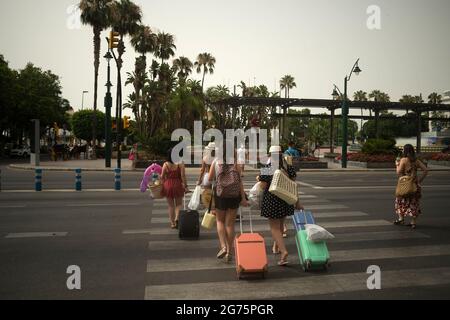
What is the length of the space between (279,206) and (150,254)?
224 centimetres

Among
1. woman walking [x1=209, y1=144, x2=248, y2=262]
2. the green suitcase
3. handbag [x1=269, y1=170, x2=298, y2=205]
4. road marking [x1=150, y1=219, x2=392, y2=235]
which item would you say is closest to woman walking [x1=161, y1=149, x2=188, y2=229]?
road marking [x1=150, y1=219, x2=392, y2=235]

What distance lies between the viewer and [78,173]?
15148mm

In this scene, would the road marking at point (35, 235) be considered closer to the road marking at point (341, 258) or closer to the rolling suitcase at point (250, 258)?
the road marking at point (341, 258)

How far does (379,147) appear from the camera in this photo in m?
32.4

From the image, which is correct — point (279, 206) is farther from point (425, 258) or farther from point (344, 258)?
point (425, 258)

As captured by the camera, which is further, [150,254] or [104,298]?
[150,254]

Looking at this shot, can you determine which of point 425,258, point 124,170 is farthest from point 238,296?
point 124,170

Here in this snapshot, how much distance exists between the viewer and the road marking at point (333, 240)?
24.6ft

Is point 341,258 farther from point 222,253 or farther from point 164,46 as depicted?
point 164,46

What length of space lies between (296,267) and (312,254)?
1.23 ft

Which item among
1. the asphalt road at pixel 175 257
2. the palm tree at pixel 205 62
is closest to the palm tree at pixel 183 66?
the palm tree at pixel 205 62

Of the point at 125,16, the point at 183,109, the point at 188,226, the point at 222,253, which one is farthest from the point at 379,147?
the point at 222,253
